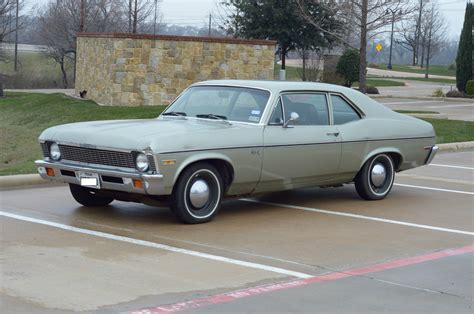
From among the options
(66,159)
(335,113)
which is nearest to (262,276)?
(66,159)

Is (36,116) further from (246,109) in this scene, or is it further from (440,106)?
(440,106)

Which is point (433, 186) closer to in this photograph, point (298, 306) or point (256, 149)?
point (256, 149)

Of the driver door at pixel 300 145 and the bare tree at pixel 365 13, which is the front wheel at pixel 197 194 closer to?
the driver door at pixel 300 145

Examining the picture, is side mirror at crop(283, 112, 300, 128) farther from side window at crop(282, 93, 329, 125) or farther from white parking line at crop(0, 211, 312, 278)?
white parking line at crop(0, 211, 312, 278)

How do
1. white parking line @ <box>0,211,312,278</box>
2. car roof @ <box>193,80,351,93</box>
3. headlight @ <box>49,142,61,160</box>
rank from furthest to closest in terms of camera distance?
car roof @ <box>193,80,351,93</box> → headlight @ <box>49,142,61,160</box> → white parking line @ <box>0,211,312,278</box>

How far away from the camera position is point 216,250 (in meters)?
7.57

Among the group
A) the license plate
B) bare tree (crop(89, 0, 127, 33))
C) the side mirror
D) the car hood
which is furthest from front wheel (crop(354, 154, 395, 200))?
bare tree (crop(89, 0, 127, 33))

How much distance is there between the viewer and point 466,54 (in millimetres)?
41125

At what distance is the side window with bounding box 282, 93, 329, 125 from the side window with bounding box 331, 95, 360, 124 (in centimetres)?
16

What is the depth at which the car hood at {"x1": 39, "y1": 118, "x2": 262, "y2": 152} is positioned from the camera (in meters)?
8.21

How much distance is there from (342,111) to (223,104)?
1663 mm

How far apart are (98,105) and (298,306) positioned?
61.4ft

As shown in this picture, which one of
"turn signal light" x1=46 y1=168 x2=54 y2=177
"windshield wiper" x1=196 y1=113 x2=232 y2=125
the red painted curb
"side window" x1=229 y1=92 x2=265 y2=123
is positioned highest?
"side window" x1=229 y1=92 x2=265 y2=123

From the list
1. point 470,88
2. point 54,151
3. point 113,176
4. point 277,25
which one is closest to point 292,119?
point 113,176
